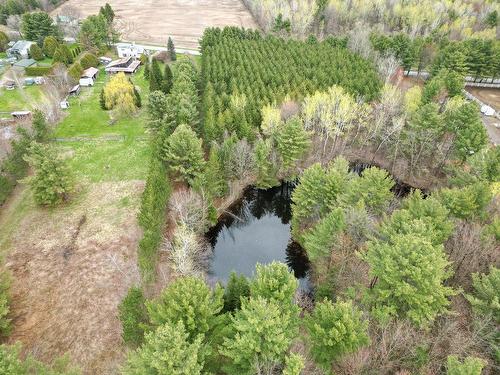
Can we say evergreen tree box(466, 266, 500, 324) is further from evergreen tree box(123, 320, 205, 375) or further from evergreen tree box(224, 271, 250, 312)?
evergreen tree box(123, 320, 205, 375)

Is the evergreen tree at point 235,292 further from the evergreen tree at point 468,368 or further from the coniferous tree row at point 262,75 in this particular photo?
the coniferous tree row at point 262,75

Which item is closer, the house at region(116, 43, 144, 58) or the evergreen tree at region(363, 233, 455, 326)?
the evergreen tree at region(363, 233, 455, 326)

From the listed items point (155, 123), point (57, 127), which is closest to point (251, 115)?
point (155, 123)

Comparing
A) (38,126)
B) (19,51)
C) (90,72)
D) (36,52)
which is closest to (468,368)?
(38,126)

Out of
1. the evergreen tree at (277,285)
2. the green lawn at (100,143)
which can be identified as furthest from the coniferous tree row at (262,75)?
the evergreen tree at (277,285)

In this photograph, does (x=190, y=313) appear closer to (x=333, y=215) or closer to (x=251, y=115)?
(x=333, y=215)

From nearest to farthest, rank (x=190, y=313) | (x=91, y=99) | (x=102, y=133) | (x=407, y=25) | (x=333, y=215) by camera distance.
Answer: (x=190, y=313) < (x=333, y=215) < (x=102, y=133) < (x=91, y=99) < (x=407, y=25)

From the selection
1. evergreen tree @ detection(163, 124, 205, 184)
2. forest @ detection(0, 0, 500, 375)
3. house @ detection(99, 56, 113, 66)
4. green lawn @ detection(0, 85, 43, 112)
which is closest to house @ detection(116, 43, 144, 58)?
house @ detection(99, 56, 113, 66)
